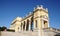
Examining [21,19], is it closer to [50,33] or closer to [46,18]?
[46,18]

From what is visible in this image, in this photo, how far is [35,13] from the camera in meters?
44.3

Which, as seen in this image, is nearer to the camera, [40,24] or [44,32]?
[44,32]

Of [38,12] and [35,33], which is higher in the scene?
[38,12]

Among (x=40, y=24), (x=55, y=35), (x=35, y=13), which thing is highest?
(x=35, y=13)

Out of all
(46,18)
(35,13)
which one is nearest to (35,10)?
(35,13)

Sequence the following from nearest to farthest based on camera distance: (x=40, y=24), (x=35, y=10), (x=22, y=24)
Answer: (x=40, y=24)
(x=35, y=10)
(x=22, y=24)

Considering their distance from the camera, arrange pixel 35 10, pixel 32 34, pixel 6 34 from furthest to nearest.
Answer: pixel 35 10 < pixel 32 34 < pixel 6 34

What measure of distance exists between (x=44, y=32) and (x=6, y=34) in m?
10.6

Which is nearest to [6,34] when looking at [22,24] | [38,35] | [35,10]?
[38,35]

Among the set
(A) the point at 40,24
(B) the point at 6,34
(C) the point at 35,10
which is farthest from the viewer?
(C) the point at 35,10

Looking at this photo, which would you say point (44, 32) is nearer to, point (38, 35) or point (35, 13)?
point (38, 35)

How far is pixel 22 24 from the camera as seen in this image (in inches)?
2180

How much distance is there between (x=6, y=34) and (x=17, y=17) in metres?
33.2

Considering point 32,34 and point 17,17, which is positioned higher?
point 17,17
